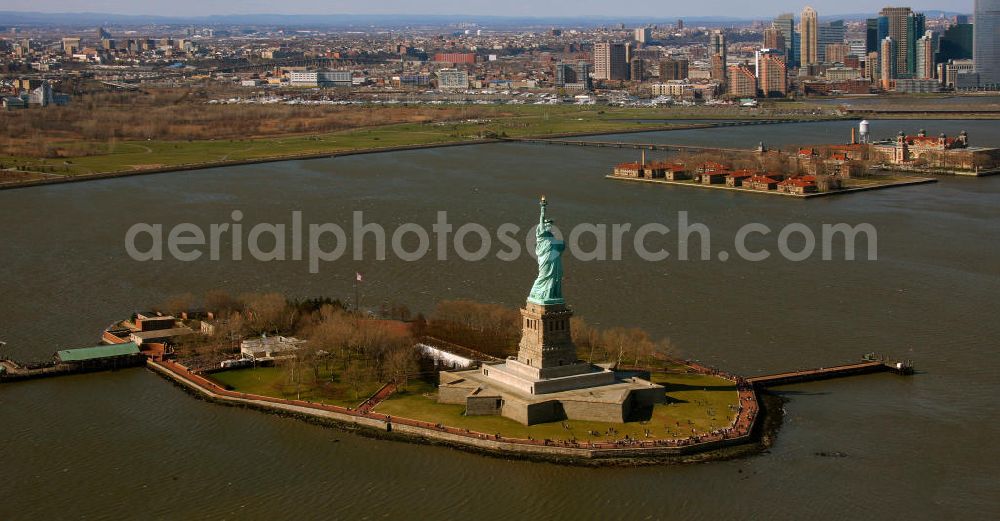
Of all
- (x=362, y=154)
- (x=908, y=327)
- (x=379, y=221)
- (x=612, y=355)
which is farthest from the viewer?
Answer: (x=362, y=154)

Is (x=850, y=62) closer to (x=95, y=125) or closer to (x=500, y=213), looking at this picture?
(x=95, y=125)

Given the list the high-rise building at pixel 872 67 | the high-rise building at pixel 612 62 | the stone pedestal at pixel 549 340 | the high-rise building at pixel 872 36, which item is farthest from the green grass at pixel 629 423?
the high-rise building at pixel 872 36

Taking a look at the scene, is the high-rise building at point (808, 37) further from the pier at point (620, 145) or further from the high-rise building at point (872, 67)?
the pier at point (620, 145)

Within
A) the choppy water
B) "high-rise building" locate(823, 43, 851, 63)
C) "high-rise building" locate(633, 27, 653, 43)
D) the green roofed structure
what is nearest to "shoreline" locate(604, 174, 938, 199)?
the choppy water

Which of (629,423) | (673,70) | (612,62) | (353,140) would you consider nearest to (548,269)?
(629,423)

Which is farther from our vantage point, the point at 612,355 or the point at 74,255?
the point at 74,255

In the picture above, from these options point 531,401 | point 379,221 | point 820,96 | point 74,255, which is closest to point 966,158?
point 379,221

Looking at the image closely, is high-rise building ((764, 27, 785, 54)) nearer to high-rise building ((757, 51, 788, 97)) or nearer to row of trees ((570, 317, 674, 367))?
high-rise building ((757, 51, 788, 97))
